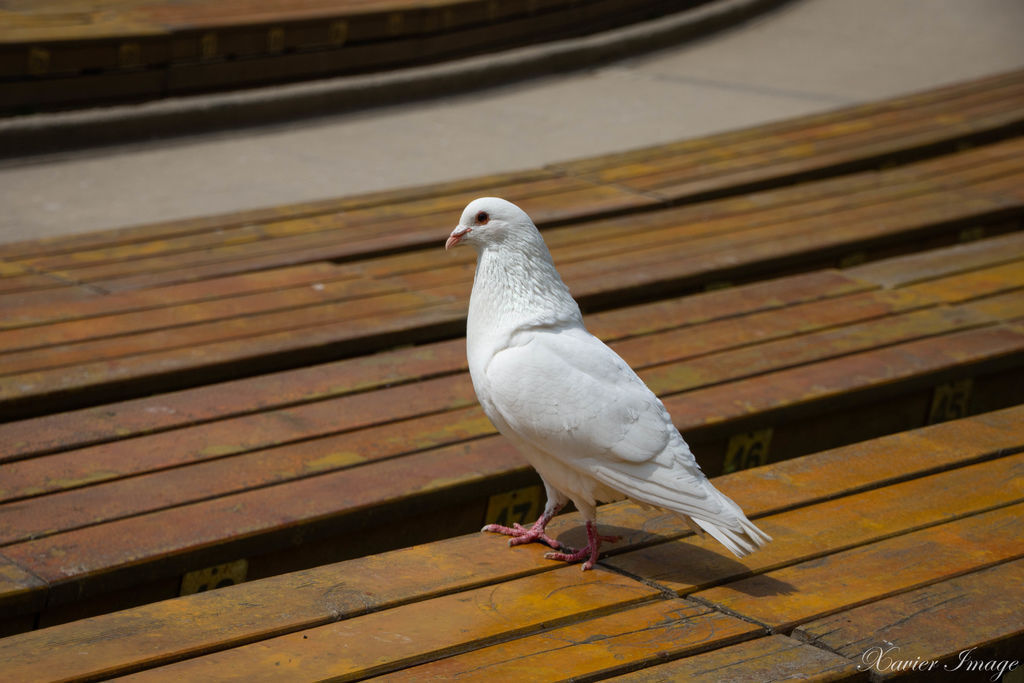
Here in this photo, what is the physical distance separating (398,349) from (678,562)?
1.53 metres

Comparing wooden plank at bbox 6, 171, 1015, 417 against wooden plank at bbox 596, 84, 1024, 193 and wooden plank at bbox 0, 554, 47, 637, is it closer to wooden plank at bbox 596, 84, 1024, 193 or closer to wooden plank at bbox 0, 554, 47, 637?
wooden plank at bbox 596, 84, 1024, 193

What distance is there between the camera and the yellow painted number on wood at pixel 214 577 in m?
2.69

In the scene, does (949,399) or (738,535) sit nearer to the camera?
(738,535)

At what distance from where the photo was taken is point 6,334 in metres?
3.76

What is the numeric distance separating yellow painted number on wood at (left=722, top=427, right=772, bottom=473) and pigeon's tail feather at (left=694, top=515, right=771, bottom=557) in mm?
1037

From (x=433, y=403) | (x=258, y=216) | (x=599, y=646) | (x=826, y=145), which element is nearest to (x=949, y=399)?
(x=433, y=403)

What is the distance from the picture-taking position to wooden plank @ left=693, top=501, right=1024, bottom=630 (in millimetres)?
2422

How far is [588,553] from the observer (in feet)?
8.60

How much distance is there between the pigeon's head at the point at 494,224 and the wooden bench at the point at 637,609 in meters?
0.68

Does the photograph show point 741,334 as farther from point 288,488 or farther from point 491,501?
point 288,488

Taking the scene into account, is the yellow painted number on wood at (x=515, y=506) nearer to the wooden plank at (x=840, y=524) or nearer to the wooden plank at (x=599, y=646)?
the wooden plank at (x=840, y=524)

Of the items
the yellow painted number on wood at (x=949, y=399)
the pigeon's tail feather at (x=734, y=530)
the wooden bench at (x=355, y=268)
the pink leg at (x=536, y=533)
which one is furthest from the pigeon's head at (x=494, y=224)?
the yellow painted number on wood at (x=949, y=399)

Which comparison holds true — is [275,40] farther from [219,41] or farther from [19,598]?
[19,598]

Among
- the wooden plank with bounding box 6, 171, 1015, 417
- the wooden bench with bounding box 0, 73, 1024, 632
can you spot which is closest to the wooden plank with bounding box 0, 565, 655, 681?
the wooden bench with bounding box 0, 73, 1024, 632
